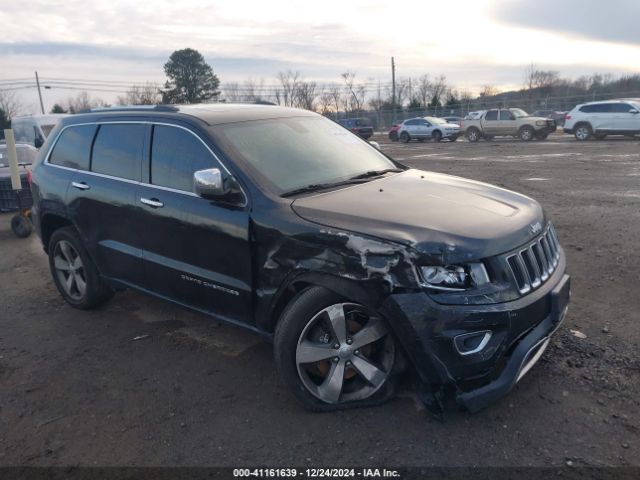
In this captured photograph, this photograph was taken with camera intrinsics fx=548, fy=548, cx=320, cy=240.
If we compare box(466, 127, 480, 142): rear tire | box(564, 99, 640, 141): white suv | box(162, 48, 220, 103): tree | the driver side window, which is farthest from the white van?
box(162, 48, 220, 103): tree

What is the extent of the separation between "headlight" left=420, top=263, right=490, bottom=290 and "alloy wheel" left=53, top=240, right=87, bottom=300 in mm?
3427

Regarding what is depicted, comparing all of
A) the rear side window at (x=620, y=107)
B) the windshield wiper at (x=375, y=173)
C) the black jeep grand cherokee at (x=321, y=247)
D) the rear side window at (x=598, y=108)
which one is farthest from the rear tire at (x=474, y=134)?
the windshield wiper at (x=375, y=173)

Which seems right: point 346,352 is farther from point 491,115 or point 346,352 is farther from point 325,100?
point 325,100

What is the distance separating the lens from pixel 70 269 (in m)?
5.12

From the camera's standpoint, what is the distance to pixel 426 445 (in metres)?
2.93

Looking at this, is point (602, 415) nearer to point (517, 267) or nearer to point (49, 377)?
point (517, 267)

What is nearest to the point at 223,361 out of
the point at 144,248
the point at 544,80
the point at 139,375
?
the point at 139,375

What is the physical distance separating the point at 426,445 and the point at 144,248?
8.22 ft

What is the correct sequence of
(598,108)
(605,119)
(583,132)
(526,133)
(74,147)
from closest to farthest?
1. (74,147)
2. (605,119)
3. (598,108)
4. (583,132)
5. (526,133)

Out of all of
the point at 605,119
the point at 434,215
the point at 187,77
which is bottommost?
the point at 605,119

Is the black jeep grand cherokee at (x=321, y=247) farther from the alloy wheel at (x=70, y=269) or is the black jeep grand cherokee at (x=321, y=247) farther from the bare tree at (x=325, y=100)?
the bare tree at (x=325, y=100)

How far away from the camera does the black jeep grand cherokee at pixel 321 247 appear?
2.87 m

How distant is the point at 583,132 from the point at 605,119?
1.23m

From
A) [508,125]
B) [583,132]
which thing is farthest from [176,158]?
[508,125]
